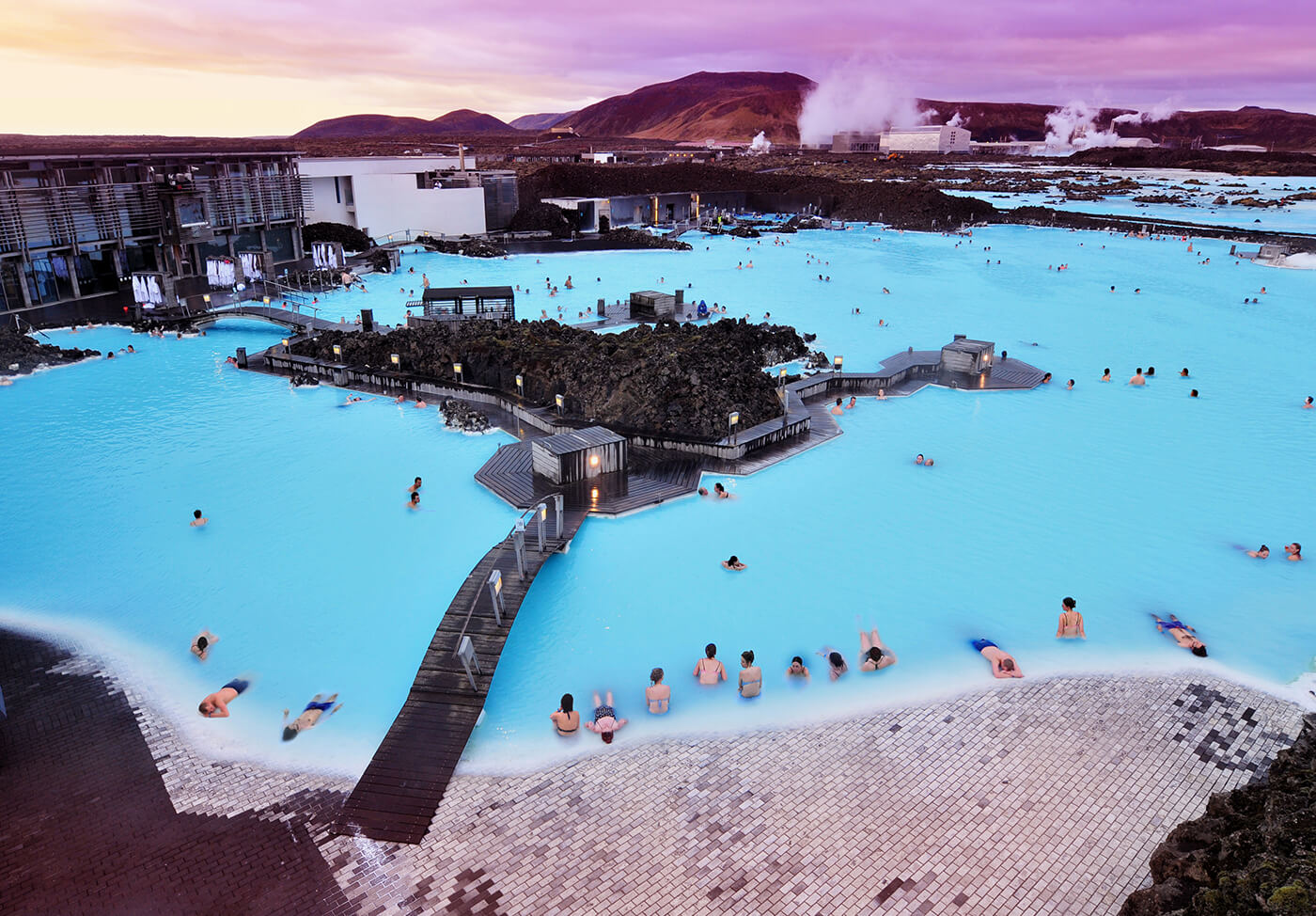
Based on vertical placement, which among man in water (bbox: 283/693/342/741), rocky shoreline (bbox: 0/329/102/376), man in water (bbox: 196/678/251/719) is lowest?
man in water (bbox: 283/693/342/741)

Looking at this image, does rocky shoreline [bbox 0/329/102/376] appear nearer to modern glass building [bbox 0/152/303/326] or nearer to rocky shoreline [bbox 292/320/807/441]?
modern glass building [bbox 0/152/303/326]

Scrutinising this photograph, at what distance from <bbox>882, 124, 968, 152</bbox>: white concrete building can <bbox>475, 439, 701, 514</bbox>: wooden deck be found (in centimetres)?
18905

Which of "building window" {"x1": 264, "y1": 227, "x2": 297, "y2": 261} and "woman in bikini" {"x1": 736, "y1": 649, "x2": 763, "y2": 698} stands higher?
"building window" {"x1": 264, "y1": 227, "x2": 297, "y2": 261}

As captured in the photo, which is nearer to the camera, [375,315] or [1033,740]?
[1033,740]

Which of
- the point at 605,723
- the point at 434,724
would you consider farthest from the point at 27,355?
the point at 605,723

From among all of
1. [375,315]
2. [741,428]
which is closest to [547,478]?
[741,428]

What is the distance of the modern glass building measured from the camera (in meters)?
31.5

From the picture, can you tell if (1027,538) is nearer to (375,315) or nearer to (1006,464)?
(1006,464)

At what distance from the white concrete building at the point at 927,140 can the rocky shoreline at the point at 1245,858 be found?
7783 inches

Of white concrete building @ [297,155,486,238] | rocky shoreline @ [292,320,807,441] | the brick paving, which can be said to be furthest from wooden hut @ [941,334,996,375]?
white concrete building @ [297,155,486,238]

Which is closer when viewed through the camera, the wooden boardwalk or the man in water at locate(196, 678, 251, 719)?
the wooden boardwalk

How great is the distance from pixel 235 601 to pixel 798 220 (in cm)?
7150

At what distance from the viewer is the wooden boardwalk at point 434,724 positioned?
346 inches

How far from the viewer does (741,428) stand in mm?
20375
